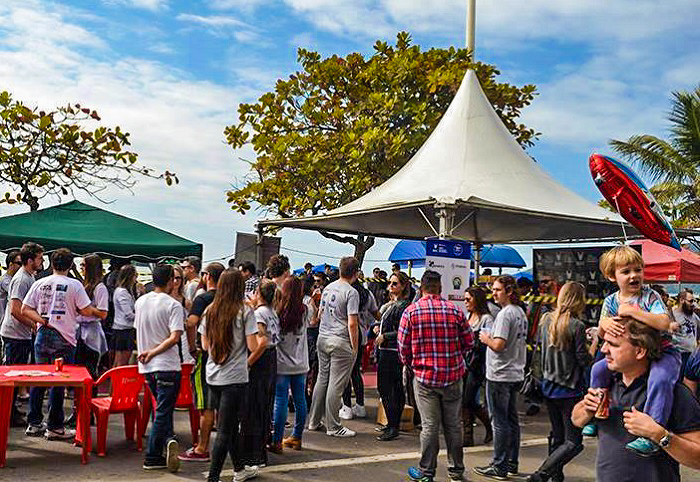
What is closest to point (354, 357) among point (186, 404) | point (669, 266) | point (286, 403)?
point (286, 403)

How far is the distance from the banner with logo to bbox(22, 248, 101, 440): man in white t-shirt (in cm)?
376

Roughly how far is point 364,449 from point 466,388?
4.36ft

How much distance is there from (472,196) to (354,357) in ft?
9.43

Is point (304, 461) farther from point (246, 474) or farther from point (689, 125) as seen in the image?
point (689, 125)

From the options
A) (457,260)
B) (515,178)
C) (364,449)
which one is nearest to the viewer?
(364,449)

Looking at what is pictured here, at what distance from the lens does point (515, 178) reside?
453 inches

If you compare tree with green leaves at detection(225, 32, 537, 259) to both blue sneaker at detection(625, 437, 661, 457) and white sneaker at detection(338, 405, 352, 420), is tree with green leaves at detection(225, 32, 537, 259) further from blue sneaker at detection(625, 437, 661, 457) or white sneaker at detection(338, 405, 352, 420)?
blue sneaker at detection(625, 437, 661, 457)

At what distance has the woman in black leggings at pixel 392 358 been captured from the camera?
28.4ft

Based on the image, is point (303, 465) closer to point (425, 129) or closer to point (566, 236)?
point (566, 236)

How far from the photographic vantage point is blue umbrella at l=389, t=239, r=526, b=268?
22755 mm

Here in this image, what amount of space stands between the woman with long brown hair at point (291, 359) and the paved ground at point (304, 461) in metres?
0.21

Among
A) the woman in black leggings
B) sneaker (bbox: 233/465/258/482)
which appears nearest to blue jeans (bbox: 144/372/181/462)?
sneaker (bbox: 233/465/258/482)

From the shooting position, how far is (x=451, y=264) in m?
9.03

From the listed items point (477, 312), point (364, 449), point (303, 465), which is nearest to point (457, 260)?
point (477, 312)
